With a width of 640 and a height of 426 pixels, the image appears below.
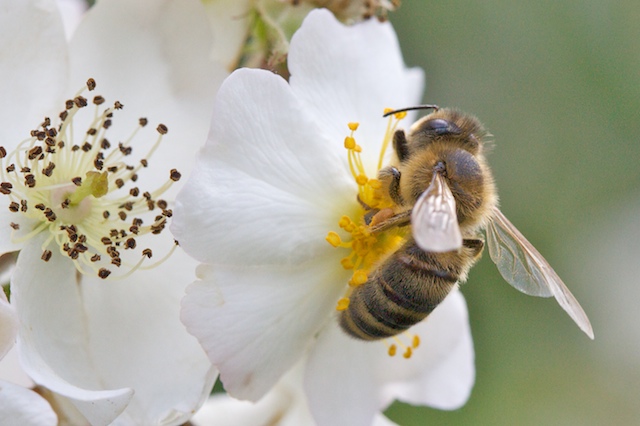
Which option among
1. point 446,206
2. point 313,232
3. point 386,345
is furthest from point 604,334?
point 446,206

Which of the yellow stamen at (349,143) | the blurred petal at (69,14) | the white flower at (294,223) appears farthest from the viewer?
the blurred petal at (69,14)

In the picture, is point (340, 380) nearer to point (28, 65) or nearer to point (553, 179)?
point (28, 65)

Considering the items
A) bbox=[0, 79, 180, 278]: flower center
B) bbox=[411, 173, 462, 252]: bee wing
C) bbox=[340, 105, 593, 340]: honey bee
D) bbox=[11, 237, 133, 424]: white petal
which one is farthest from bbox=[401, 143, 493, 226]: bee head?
bbox=[11, 237, 133, 424]: white petal

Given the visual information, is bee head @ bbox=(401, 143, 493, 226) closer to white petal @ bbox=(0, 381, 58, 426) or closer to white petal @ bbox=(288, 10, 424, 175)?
white petal @ bbox=(288, 10, 424, 175)

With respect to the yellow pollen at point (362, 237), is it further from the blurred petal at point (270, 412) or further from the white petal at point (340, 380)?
the blurred petal at point (270, 412)

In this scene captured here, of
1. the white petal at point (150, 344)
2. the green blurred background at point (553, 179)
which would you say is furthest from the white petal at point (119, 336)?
the green blurred background at point (553, 179)

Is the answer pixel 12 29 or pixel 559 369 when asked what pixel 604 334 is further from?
pixel 12 29

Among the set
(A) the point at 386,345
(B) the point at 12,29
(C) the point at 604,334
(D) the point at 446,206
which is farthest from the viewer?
(C) the point at 604,334
